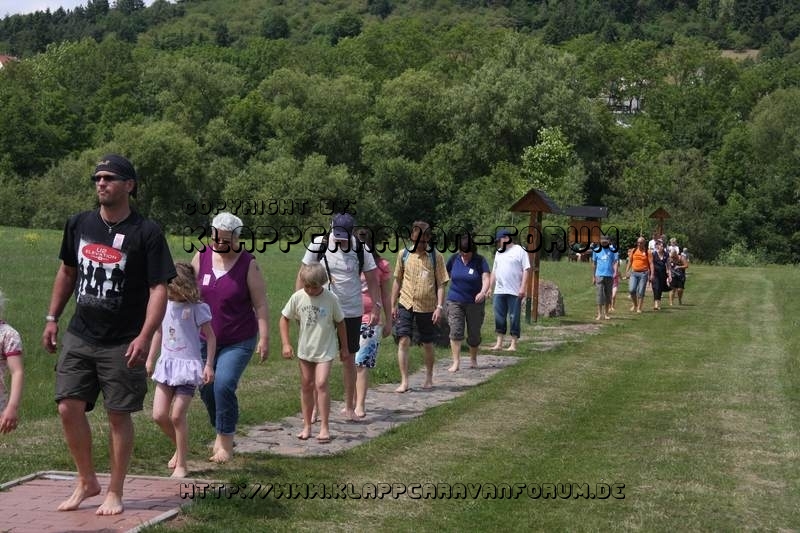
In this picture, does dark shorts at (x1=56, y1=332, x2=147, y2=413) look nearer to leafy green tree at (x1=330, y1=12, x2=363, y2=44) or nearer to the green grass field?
the green grass field

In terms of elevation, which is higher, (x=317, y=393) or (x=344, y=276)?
(x=344, y=276)

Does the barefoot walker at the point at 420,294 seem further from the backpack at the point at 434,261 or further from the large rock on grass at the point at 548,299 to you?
the large rock on grass at the point at 548,299

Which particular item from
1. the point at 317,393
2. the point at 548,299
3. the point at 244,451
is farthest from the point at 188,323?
the point at 548,299

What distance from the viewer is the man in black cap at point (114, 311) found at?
693 centimetres

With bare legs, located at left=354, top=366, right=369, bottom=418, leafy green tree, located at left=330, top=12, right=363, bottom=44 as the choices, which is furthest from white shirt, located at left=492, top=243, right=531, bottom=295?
leafy green tree, located at left=330, top=12, right=363, bottom=44

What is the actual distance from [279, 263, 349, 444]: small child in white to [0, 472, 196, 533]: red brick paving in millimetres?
2351

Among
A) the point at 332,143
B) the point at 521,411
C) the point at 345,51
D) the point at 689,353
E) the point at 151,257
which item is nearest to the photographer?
the point at 151,257

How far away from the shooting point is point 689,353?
68.2 ft

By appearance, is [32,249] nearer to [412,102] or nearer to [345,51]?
[412,102]

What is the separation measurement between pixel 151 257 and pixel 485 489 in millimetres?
3287

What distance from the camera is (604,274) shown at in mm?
27062

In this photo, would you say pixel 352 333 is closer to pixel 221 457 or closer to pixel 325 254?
pixel 325 254

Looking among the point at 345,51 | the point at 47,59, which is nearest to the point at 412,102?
the point at 345,51

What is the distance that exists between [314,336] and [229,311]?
1.44m
